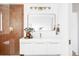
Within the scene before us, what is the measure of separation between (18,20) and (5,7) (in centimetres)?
15

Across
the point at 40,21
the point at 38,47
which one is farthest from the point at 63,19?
the point at 38,47

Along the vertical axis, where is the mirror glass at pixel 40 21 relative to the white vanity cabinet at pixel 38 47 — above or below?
above

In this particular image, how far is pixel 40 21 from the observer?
3.69 ft

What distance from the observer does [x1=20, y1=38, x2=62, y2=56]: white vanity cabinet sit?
109cm

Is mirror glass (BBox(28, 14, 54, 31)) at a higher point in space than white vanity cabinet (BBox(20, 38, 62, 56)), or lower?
higher

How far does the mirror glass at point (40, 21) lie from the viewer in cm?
111

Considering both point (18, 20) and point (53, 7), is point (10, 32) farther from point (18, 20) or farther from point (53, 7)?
point (53, 7)

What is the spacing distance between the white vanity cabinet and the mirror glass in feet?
0.41

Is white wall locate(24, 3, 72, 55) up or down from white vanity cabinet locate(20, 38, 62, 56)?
up

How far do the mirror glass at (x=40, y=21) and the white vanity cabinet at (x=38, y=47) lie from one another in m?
0.12

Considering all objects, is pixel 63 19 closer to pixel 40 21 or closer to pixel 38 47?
pixel 40 21

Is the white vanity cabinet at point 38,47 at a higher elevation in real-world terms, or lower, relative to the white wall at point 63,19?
lower

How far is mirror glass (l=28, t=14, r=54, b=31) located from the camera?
1.11m

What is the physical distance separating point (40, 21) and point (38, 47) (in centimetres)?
23
